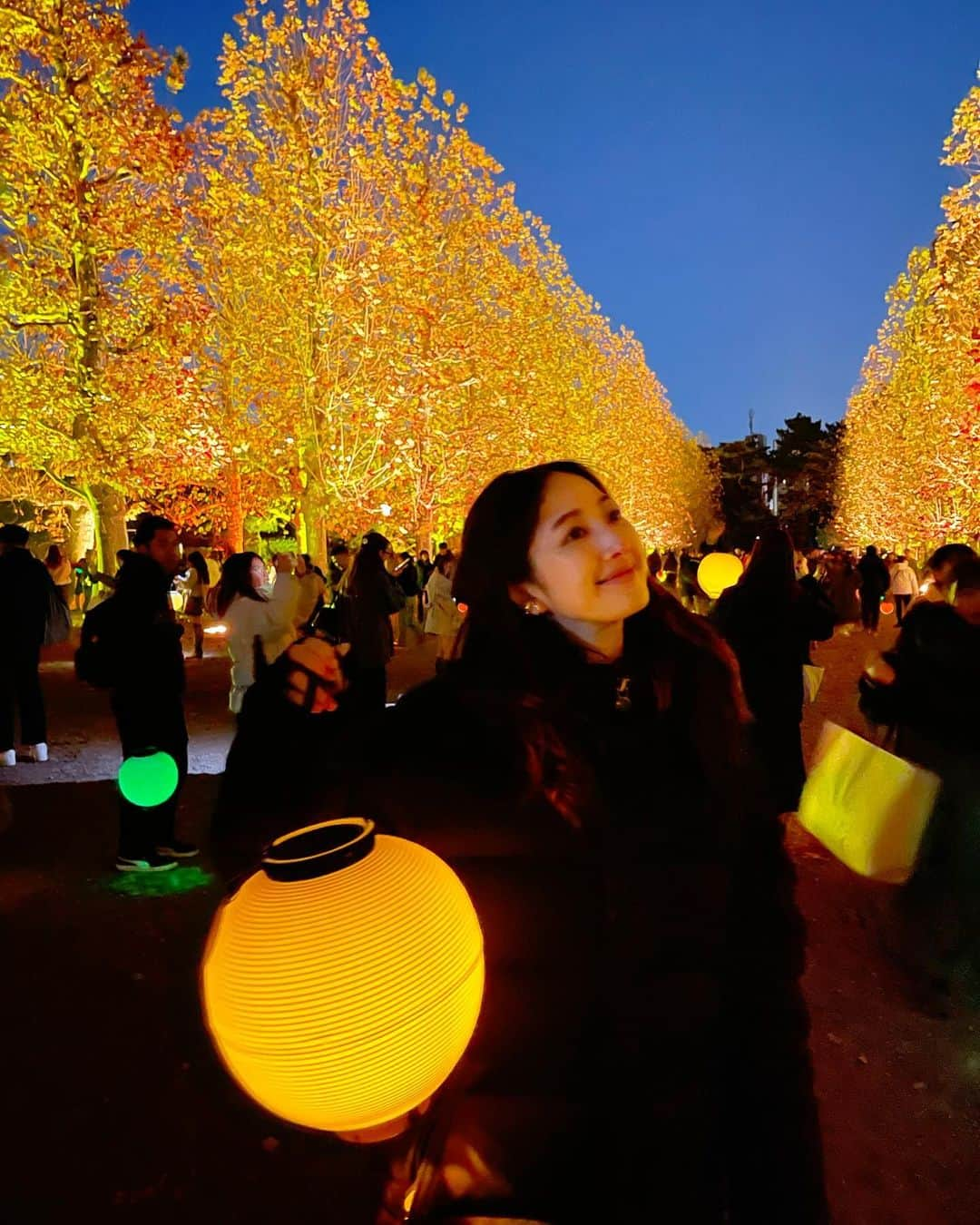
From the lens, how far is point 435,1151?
131cm

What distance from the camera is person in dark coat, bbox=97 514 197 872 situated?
5621mm

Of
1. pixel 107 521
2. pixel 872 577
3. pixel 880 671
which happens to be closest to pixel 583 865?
pixel 880 671

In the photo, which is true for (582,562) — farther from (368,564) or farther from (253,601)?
(368,564)

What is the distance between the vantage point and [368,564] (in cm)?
961

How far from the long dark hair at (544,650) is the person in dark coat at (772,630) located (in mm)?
4002

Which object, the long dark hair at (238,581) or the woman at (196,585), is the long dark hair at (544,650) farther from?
the woman at (196,585)

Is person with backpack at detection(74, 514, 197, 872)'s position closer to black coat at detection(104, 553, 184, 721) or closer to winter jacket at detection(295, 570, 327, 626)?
black coat at detection(104, 553, 184, 721)

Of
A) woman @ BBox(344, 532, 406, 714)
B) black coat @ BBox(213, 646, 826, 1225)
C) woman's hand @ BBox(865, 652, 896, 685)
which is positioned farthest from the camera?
woman @ BBox(344, 532, 406, 714)

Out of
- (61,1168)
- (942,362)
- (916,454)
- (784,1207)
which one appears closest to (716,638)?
(784,1207)

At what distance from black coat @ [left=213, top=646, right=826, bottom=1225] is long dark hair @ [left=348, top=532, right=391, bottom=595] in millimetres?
7869

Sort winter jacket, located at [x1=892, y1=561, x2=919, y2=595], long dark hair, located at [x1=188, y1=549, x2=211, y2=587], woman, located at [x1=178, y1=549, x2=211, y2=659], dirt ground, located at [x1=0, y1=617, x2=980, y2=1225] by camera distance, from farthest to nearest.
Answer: winter jacket, located at [x1=892, y1=561, x2=919, y2=595] < long dark hair, located at [x1=188, y1=549, x2=211, y2=587] < woman, located at [x1=178, y1=549, x2=211, y2=659] < dirt ground, located at [x1=0, y1=617, x2=980, y2=1225]

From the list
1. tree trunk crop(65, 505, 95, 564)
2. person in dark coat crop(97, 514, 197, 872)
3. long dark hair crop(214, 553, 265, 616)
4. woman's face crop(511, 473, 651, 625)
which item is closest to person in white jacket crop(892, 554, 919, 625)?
long dark hair crop(214, 553, 265, 616)

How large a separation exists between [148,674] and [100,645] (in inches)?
13.9

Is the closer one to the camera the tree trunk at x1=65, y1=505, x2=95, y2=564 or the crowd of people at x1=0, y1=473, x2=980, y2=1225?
the crowd of people at x1=0, y1=473, x2=980, y2=1225
